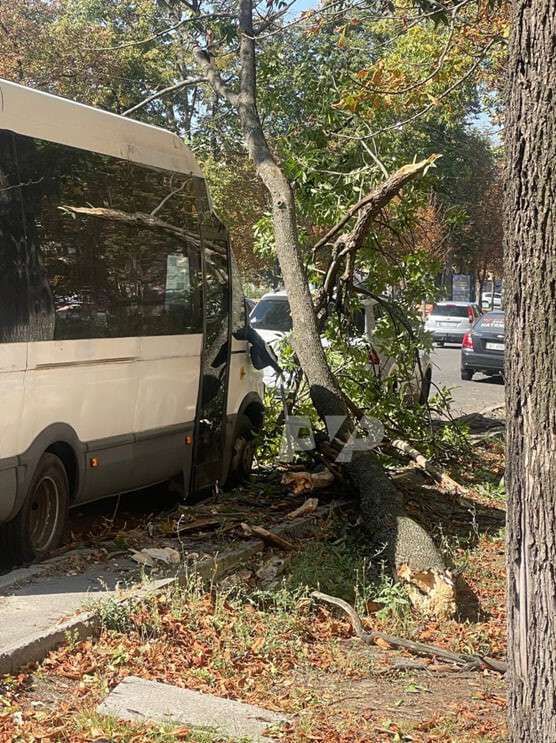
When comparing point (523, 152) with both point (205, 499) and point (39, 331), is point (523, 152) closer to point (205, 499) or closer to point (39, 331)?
point (39, 331)

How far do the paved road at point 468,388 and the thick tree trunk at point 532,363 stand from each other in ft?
40.7

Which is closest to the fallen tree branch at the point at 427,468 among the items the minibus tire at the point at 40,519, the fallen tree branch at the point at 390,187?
the fallen tree branch at the point at 390,187

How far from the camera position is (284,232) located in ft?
36.0

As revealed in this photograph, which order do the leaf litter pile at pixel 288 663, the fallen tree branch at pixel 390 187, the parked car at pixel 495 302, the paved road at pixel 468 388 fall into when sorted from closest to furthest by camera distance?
the leaf litter pile at pixel 288 663 < the fallen tree branch at pixel 390 187 < the paved road at pixel 468 388 < the parked car at pixel 495 302

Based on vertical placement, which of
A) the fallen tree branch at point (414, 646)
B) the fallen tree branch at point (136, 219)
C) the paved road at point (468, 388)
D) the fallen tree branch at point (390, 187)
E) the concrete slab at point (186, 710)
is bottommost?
the fallen tree branch at point (414, 646)

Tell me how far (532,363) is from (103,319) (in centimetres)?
471

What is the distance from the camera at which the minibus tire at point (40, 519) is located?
24.8 feet

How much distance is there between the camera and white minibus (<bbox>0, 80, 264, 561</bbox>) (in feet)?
23.8

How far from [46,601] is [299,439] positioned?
15.0 feet

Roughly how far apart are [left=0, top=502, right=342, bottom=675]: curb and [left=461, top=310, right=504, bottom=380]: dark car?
17.0 m

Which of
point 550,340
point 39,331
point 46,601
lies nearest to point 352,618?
point 46,601

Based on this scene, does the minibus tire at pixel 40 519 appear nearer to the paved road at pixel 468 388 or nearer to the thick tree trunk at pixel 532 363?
the thick tree trunk at pixel 532 363

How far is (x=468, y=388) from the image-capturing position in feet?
81.4

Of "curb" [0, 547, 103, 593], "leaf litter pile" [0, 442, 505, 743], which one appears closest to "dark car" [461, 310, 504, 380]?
"leaf litter pile" [0, 442, 505, 743]
